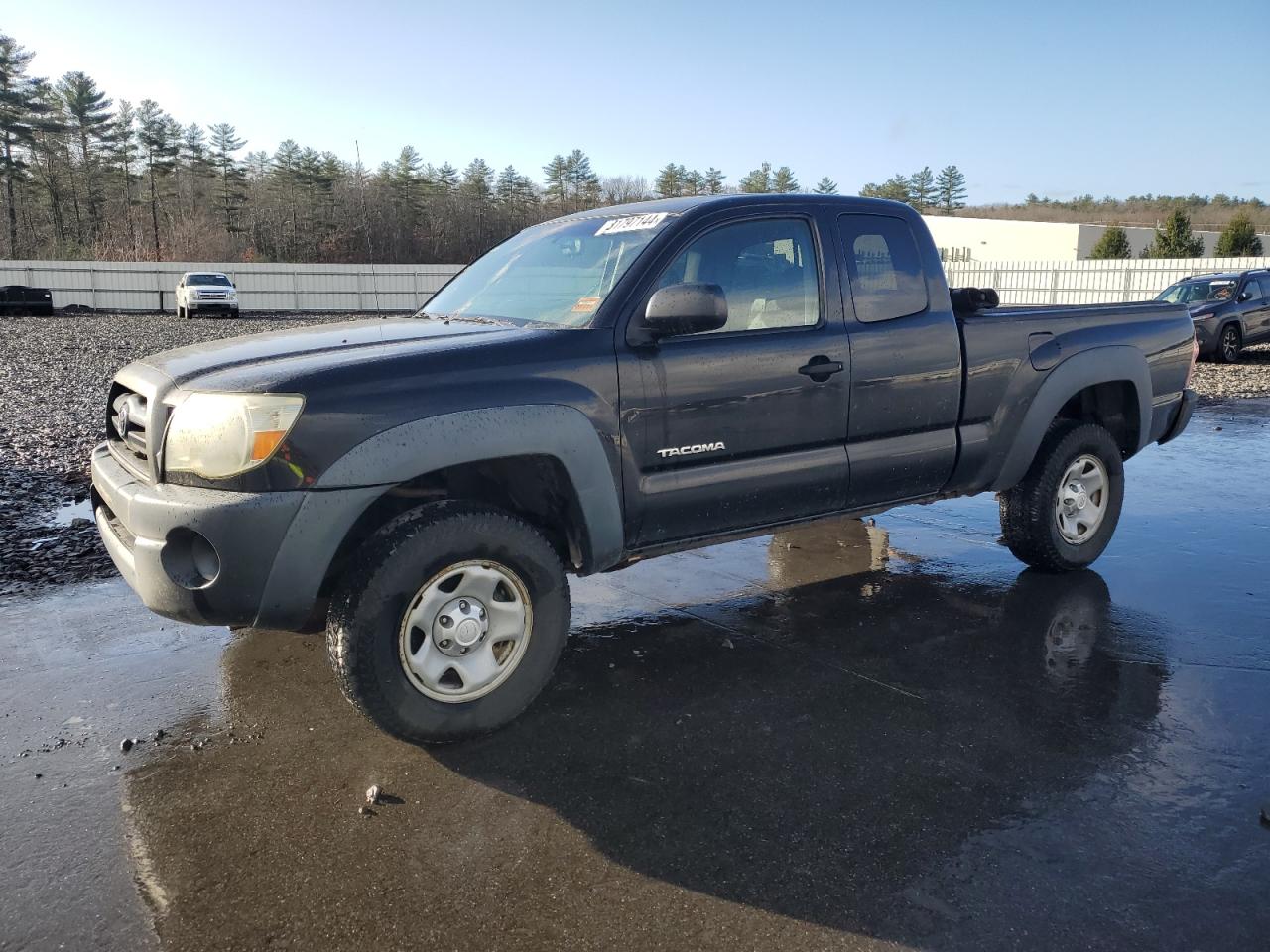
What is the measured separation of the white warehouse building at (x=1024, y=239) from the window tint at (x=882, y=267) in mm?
44034

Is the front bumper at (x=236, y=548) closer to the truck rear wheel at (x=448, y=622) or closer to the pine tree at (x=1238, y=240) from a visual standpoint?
the truck rear wheel at (x=448, y=622)

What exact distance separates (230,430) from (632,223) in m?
1.99

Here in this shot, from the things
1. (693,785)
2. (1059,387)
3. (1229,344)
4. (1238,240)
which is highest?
(1238,240)

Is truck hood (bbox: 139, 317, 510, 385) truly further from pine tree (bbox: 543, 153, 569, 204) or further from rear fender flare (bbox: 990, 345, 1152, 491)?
pine tree (bbox: 543, 153, 569, 204)

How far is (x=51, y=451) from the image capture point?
8375 millimetres

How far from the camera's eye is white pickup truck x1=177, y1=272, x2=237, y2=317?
3203 centimetres

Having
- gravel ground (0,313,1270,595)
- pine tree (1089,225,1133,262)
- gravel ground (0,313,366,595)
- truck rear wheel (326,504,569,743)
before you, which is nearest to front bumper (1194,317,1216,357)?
gravel ground (0,313,1270,595)

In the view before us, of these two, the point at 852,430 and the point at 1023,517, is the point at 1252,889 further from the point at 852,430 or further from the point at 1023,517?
the point at 1023,517

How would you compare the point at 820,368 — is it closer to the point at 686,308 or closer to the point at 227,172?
the point at 686,308

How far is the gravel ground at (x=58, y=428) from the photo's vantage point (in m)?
5.62

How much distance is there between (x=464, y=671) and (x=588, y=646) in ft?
3.80

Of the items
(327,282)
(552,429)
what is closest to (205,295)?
(327,282)

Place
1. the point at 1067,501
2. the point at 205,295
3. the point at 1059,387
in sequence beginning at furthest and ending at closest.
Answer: the point at 205,295
the point at 1067,501
the point at 1059,387

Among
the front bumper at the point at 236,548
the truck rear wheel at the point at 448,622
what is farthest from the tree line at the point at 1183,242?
the front bumper at the point at 236,548
